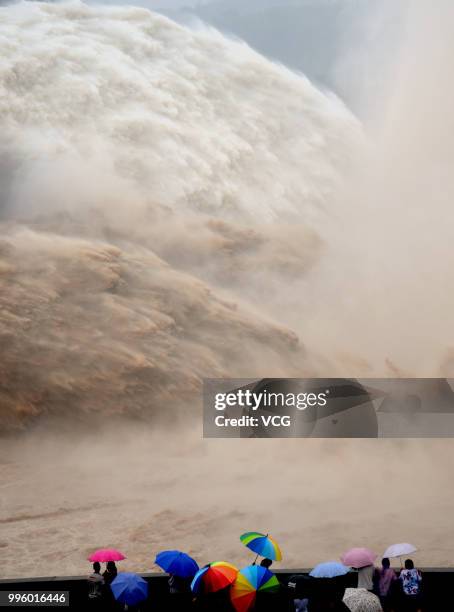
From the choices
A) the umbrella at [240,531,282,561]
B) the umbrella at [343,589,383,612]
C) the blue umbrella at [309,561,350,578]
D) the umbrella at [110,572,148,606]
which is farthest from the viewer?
the umbrella at [240,531,282,561]

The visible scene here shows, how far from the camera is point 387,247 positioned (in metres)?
10.9

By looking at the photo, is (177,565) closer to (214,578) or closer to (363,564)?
(214,578)

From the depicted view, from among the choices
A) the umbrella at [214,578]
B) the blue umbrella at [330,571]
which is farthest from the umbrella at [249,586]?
the blue umbrella at [330,571]

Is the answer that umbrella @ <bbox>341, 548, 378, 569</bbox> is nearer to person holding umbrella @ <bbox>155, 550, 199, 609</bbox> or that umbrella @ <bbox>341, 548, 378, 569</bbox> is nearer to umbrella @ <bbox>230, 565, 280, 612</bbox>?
umbrella @ <bbox>230, 565, 280, 612</bbox>

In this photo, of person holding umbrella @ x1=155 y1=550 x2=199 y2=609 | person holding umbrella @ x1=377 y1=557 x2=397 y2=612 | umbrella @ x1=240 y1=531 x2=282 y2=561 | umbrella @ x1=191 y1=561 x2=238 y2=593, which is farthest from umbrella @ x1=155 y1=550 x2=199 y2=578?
person holding umbrella @ x1=377 y1=557 x2=397 y2=612

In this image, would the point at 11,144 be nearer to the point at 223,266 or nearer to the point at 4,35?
the point at 4,35

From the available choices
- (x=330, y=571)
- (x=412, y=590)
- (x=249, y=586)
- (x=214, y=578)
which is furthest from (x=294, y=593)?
(x=412, y=590)

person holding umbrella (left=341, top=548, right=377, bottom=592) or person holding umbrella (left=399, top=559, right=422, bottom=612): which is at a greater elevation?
person holding umbrella (left=341, top=548, right=377, bottom=592)

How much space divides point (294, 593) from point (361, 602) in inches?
48.6

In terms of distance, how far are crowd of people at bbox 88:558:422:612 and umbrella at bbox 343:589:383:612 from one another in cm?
67

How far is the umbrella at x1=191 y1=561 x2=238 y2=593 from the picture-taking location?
5.38 m

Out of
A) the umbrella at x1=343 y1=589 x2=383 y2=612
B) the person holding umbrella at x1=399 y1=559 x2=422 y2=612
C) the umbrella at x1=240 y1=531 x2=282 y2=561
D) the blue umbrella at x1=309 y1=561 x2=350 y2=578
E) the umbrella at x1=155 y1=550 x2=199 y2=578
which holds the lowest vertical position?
the umbrella at x1=343 y1=589 x2=383 y2=612

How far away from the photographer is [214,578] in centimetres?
541

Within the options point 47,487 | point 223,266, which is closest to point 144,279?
point 223,266
